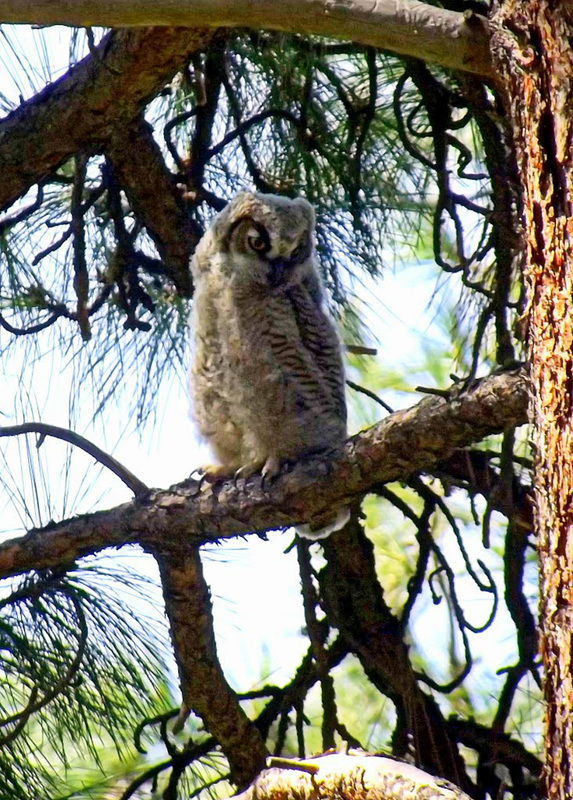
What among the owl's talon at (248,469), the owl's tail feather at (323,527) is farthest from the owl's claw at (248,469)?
the owl's tail feather at (323,527)

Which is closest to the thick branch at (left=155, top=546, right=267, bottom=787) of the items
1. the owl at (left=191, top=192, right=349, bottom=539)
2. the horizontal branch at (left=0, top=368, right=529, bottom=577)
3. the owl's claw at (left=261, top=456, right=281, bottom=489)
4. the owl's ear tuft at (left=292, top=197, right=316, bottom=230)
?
the horizontal branch at (left=0, top=368, right=529, bottom=577)

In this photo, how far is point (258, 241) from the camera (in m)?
3.17

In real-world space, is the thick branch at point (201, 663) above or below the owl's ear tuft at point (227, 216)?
below

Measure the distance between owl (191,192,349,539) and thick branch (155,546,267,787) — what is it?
596 millimetres

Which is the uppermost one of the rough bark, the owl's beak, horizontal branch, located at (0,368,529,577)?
the owl's beak

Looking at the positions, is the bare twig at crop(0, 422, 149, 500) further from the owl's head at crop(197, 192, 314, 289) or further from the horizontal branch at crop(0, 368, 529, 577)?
the owl's head at crop(197, 192, 314, 289)

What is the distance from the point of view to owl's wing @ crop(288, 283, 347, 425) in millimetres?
3133

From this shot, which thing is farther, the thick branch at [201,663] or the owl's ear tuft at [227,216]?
the owl's ear tuft at [227,216]

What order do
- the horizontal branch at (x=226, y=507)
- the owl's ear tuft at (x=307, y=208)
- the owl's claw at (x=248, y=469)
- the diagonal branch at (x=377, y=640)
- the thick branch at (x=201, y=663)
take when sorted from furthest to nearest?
the owl's ear tuft at (x=307, y=208) → the owl's claw at (x=248, y=469) → the diagonal branch at (x=377, y=640) → the thick branch at (x=201, y=663) → the horizontal branch at (x=226, y=507)

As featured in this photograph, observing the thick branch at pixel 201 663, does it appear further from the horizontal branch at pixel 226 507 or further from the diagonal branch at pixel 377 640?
the diagonal branch at pixel 377 640

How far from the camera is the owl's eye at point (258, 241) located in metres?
3.12

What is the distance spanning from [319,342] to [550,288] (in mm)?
1663

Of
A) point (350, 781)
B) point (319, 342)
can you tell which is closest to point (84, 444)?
point (319, 342)

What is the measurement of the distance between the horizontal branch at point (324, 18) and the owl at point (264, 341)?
50.4 inches
